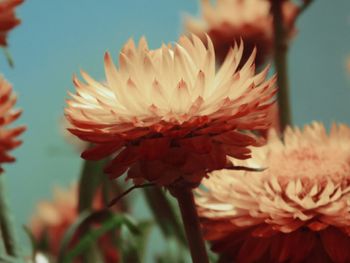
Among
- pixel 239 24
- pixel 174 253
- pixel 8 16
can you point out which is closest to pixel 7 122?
pixel 8 16

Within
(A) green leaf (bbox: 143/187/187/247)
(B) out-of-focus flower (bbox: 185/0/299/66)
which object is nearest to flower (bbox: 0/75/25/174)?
(A) green leaf (bbox: 143/187/187/247)

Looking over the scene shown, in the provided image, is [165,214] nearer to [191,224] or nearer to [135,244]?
[135,244]

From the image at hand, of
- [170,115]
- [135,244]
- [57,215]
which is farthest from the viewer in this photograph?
[57,215]

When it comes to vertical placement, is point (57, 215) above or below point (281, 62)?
below

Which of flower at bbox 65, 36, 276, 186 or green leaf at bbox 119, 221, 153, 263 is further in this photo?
green leaf at bbox 119, 221, 153, 263

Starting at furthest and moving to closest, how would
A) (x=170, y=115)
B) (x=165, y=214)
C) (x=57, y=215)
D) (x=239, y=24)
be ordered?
(x=57, y=215), (x=239, y=24), (x=165, y=214), (x=170, y=115)

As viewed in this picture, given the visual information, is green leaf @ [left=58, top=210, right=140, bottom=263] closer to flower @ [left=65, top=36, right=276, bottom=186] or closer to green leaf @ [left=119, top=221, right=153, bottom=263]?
green leaf @ [left=119, top=221, right=153, bottom=263]
